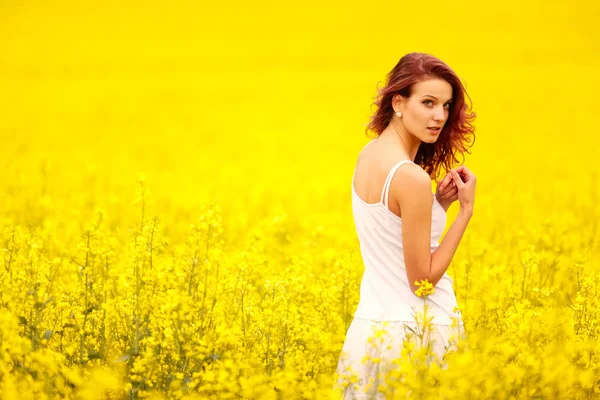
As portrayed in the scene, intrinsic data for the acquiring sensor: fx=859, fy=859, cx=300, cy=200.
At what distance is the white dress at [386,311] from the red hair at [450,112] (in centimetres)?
40

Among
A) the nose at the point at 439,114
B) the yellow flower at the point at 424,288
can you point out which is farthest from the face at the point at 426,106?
the yellow flower at the point at 424,288

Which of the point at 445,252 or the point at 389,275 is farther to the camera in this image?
the point at 389,275

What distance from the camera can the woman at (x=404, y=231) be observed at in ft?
10.6

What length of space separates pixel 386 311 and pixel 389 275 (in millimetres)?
142

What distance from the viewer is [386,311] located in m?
3.38

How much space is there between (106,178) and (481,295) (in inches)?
320

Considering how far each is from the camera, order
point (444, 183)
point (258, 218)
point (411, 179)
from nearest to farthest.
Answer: point (411, 179) → point (444, 183) → point (258, 218)

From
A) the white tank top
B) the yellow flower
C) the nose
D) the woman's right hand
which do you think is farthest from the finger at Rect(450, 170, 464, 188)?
the yellow flower

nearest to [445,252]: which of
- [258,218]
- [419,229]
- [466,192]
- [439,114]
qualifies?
[419,229]

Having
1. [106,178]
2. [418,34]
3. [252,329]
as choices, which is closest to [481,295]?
[252,329]

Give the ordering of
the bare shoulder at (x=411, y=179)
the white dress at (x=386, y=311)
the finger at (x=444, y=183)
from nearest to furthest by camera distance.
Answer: the bare shoulder at (x=411, y=179) < the white dress at (x=386, y=311) < the finger at (x=444, y=183)

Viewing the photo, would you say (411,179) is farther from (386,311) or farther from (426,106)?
(386,311)

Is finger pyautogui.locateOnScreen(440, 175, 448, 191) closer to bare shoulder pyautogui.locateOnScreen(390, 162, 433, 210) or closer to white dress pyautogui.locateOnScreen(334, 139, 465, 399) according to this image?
white dress pyautogui.locateOnScreen(334, 139, 465, 399)

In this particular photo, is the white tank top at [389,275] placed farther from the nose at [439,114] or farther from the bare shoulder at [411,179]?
the nose at [439,114]
